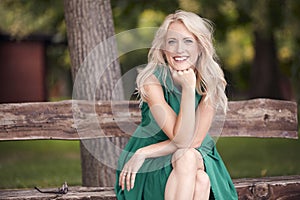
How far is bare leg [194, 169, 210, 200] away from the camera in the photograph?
398cm

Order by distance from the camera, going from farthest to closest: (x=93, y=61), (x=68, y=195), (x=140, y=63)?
(x=140, y=63) < (x=93, y=61) < (x=68, y=195)

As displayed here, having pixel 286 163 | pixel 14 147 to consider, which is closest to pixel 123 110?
pixel 286 163

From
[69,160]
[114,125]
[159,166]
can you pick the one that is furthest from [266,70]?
[159,166]

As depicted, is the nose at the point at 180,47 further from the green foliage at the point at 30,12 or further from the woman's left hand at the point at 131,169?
the green foliage at the point at 30,12

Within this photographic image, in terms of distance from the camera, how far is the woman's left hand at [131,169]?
4.07 m

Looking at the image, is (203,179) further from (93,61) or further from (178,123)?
→ (93,61)

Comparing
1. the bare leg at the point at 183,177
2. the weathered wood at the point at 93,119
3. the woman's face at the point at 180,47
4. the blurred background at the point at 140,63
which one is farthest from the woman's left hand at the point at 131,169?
the blurred background at the point at 140,63

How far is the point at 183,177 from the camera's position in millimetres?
3932

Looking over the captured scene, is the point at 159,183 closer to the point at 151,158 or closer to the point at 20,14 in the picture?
the point at 151,158

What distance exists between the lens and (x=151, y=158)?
422 centimetres

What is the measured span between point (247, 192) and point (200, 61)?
3.43 ft

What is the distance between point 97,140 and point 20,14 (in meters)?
9.31

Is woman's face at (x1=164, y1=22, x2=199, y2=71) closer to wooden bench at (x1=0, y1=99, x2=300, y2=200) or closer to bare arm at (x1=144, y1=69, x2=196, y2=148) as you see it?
bare arm at (x1=144, y1=69, x2=196, y2=148)

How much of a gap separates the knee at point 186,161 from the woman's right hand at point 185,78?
0.39 m
